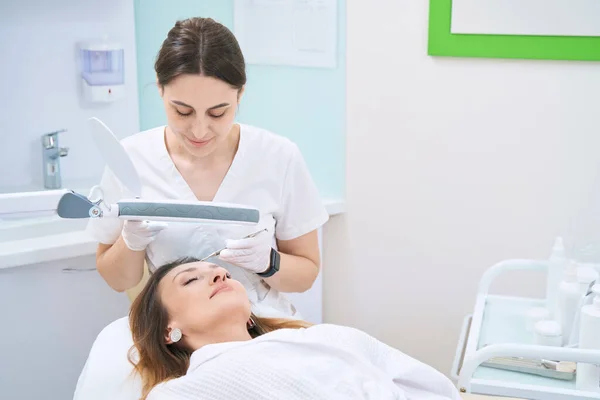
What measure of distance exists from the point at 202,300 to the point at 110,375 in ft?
0.77

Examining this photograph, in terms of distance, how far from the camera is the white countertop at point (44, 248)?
1.93m

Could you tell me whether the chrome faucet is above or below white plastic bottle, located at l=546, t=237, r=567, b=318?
above

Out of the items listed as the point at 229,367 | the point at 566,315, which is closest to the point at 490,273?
the point at 566,315

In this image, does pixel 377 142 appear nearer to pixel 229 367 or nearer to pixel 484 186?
pixel 484 186

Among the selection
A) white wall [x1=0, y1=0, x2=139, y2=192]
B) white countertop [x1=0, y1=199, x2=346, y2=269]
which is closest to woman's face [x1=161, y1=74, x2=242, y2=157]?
white countertop [x1=0, y1=199, x2=346, y2=269]

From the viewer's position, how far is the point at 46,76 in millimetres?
2258

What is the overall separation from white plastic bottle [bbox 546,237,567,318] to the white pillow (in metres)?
0.96

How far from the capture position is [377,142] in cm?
246

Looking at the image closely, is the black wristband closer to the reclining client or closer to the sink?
the reclining client

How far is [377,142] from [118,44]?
0.83 meters

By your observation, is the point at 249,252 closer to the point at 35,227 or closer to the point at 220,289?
the point at 220,289

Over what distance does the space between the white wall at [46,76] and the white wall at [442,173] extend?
74cm

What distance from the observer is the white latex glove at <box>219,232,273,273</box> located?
1.60m

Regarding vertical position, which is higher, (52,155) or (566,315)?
(52,155)
